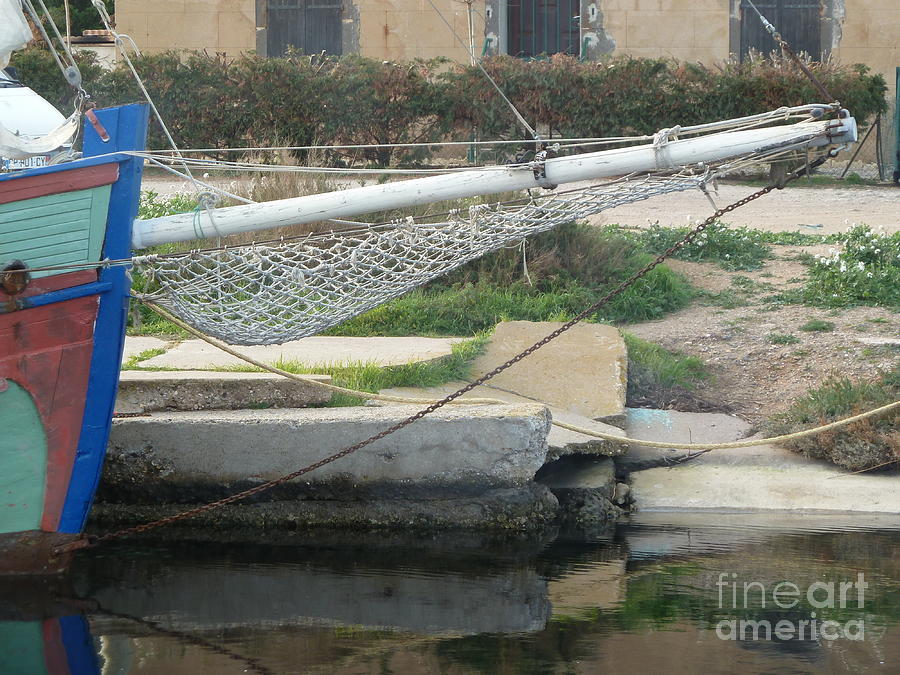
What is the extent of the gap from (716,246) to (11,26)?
5.87m

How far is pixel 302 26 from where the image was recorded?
59.3 ft

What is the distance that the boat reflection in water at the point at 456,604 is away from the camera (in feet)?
13.8

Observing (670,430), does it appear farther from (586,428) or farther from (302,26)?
(302,26)

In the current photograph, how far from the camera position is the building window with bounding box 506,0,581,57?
17.7 meters

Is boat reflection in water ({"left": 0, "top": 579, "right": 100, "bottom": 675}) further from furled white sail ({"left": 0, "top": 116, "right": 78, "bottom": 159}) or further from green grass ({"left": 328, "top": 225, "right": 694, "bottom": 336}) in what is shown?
green grass ({"left": 328, "top": 225, "right": 694, "bottom": 336})

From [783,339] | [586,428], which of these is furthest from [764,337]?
[586,428]

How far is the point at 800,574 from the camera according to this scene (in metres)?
4.96

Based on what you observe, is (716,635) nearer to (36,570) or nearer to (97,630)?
(97,630)

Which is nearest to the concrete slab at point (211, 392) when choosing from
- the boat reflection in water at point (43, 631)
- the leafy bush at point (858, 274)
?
the boat reflection in water at point (43, 631)

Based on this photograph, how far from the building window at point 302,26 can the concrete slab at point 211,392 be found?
13.0 meters

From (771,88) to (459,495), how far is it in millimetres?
10261

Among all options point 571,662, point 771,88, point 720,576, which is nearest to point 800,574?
point 720,576

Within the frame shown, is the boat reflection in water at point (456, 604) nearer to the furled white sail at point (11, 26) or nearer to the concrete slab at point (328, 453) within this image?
the concrete slab at point (328, 453)

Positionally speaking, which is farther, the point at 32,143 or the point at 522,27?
the point at 522,27
